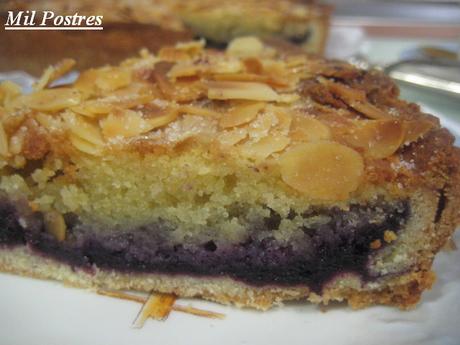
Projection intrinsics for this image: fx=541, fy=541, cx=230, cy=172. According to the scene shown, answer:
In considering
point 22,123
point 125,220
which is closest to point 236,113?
point 125,220

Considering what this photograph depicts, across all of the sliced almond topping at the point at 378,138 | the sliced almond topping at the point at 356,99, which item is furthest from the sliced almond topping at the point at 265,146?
the sliced almond topping at the point at 356,99

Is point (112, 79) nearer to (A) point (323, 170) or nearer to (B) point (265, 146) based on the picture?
(B) point (265, 146)

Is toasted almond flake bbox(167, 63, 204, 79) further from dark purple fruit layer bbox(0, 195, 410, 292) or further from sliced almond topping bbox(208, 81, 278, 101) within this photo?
dark purple fruit layer bbox(0, 195, 410, 292)

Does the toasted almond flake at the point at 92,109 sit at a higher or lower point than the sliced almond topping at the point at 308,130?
lower

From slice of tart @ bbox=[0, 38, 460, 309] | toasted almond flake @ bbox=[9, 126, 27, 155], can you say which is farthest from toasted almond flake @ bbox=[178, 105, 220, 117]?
toasted almond flake @ bbox=[9, 126, 27, 155]

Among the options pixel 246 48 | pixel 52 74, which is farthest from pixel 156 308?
pixel 246 48

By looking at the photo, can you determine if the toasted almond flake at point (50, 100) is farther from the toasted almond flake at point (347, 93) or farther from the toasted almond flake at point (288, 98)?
the toasted almond flake at point (347, 93)
